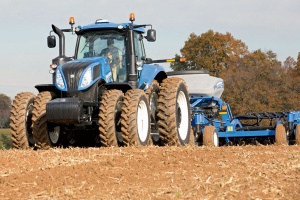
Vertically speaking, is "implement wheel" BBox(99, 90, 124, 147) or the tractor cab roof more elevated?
the tractor cab roof

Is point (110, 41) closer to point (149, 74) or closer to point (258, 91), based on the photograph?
point (149, 74)

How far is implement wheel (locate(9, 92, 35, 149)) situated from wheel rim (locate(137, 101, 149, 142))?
2043 millimetres

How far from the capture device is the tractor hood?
34.6 ft

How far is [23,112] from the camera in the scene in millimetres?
10859

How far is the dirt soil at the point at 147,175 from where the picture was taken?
18.0 ft

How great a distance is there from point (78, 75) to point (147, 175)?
170 inches

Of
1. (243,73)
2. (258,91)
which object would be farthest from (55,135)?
(243,73)

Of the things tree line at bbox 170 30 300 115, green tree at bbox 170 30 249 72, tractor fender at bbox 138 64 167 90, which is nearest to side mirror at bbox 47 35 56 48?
tractor fender at bbox 138 64 167 90

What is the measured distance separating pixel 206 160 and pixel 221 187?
2.31 metres

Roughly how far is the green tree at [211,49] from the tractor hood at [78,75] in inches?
1702

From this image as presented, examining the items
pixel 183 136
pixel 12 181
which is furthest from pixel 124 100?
pixel 12 181

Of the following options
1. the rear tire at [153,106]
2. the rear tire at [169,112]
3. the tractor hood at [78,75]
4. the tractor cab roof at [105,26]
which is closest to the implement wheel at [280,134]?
the rear tire at [169,112]

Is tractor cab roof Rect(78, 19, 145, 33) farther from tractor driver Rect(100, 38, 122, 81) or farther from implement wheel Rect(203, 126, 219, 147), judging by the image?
implement wheel Rect(203, 126, 219, 147)

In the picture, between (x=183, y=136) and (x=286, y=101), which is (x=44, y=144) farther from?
(x=286, y=101)
